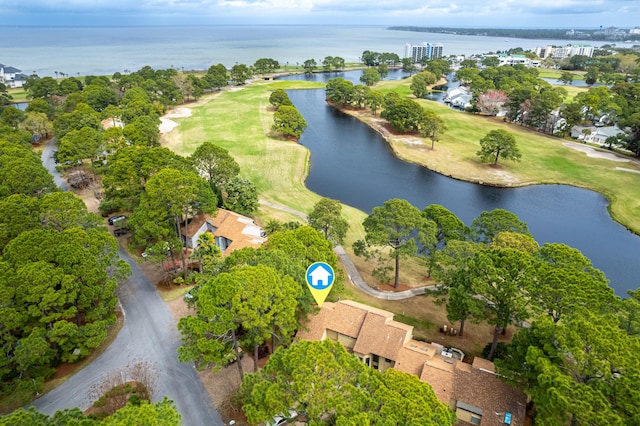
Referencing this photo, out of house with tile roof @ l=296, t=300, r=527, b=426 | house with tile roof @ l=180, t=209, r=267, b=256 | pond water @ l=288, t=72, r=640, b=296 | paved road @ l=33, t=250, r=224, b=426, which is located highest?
house with tile roof @ l=180, t=209, r=267, b=256

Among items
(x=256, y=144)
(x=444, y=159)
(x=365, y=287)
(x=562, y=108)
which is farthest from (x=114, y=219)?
(x=562, y=108)

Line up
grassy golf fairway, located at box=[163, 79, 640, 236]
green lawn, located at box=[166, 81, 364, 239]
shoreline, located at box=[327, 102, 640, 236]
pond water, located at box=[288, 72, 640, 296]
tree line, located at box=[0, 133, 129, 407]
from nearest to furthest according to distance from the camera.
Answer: tree line, located at box=[0, 133, 129, 407] → pond water, located at box=[288, 72, 640, 296] → green lawn, located at box=[166, 81, 364, 239] → shoreline, located at box=[327, 102, 640, 236] → grassy golf fairway, located at box=[163, 79, 640, 236]

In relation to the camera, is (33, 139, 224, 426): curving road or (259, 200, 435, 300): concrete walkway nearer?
(33, 139, 224, 426): curving road

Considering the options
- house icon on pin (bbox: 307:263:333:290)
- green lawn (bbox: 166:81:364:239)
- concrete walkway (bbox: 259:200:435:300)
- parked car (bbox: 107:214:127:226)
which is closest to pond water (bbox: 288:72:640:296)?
green lawn (bbox: 166:81:364:239)

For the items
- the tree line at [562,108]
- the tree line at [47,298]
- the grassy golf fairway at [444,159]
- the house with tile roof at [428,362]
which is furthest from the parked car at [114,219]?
the tree line at [562,108]

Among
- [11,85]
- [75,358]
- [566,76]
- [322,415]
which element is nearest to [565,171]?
[322,415]

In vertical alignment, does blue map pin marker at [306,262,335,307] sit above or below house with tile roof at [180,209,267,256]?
above

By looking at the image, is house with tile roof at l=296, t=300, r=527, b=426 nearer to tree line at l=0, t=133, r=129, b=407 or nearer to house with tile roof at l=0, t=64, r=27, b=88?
tree line at l=0, t=133, r=129, b=407
